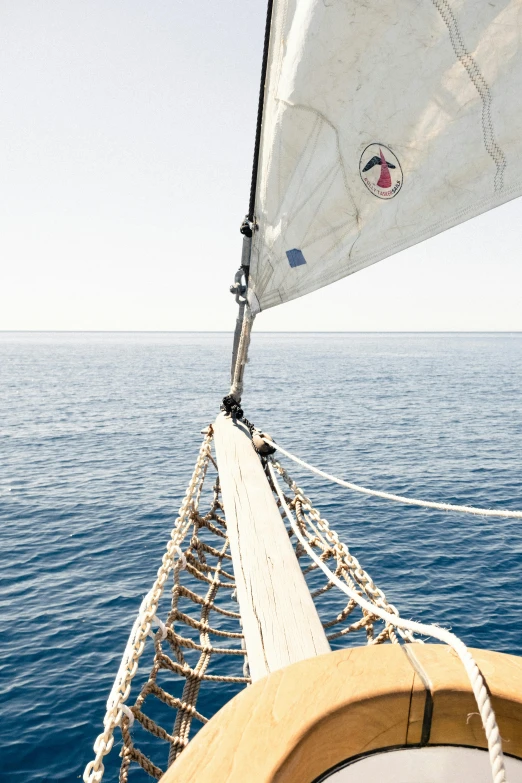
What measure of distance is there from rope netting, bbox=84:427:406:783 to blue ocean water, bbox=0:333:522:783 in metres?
1.38

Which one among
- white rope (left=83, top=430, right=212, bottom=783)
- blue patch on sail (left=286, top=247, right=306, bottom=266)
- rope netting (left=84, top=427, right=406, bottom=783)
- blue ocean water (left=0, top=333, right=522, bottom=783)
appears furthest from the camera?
blue ocean water (left=0, top=333, right=522, bottom=783)

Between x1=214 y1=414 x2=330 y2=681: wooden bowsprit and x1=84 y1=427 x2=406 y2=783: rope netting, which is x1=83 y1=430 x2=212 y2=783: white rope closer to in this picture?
x1=84 y1=427 x2=406 y2=783: rope netting

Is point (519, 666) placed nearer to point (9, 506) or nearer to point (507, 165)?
point (507, 165)

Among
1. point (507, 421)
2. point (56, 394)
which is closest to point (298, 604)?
point (507, 421)

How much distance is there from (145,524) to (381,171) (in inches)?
652

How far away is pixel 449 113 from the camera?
3.31 meters

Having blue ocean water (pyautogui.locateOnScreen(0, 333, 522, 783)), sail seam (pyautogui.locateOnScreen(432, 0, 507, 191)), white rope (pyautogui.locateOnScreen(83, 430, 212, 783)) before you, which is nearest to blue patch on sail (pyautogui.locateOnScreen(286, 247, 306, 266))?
sail seam (pyautogui.locateOnScreen(432, 0, 507, 191))

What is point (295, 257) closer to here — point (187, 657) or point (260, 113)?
point (260, 113)

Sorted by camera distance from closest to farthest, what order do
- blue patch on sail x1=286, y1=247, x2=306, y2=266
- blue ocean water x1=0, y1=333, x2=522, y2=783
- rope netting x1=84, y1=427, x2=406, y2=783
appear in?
1. rope netting x1=84, y1=427, x2=406, y2=783
2. blue patch on sail x1=286, y1=247, x2=306, y2=266
3. blue ocean water x1=0, y1=333, x2=522, y2=783

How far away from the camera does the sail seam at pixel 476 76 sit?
10.2 feet

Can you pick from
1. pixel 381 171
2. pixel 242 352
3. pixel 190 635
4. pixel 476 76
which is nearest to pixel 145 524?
pixel 190 635

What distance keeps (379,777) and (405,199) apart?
326cm

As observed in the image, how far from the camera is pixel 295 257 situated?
4.98 meters

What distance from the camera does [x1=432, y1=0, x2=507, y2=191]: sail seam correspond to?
122 inches
